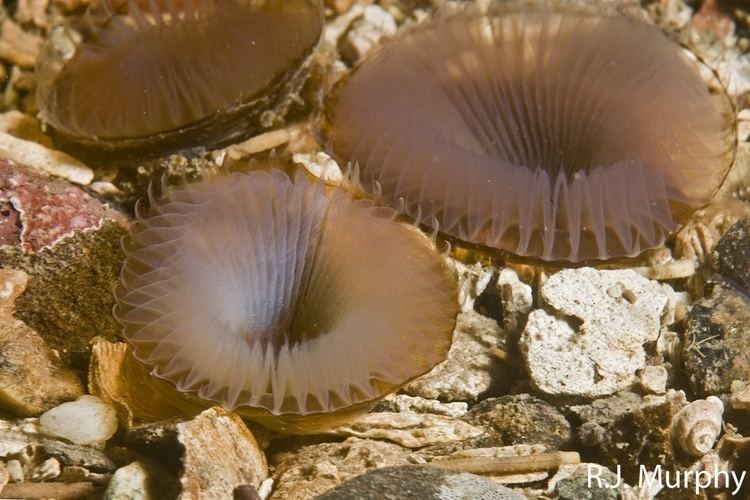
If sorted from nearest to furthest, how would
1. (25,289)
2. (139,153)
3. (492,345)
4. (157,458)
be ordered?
1. (157,458)
2. (25,289)
3. (492,345)
4. (139,153)

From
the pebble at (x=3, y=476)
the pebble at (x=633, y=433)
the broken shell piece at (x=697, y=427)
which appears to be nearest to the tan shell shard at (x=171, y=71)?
the pebble at (x=3, y=476)

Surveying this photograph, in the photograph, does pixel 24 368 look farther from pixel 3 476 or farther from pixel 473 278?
pixel 473 278

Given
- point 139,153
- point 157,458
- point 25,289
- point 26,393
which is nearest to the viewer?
point 157,458

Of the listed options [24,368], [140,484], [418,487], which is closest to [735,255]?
[418,487]

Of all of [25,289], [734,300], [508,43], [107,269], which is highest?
[508,43]

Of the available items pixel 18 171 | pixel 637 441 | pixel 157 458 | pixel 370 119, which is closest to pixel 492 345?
pixel 637 441

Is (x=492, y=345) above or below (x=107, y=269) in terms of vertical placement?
above

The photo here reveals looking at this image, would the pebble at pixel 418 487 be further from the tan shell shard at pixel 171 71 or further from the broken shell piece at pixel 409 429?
the tan shell shard at pixel 171 71

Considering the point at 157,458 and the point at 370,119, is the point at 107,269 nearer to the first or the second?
the point at 157,458
